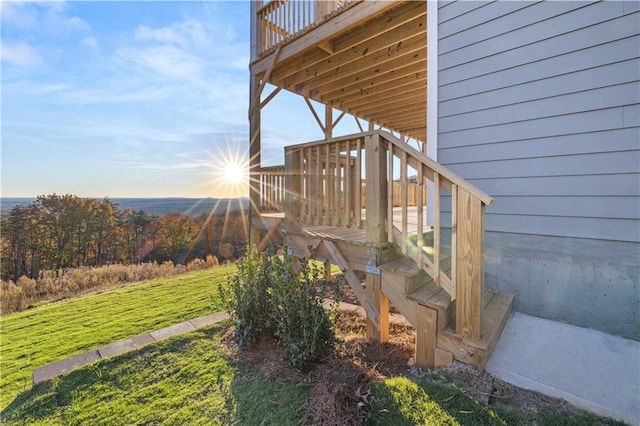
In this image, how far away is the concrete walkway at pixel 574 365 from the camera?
1.54 m

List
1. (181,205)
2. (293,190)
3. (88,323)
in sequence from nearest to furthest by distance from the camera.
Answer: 1. (293,190)
2. (88,323)
3. (181,205)

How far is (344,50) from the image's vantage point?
434cm

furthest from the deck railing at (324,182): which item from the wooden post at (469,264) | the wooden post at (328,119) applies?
the wooden post at (328,119)

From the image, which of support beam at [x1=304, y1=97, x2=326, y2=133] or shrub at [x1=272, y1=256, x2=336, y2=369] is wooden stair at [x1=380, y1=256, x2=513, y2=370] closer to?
shrub at [x1=272, y1=256, x2=336, y2=369]

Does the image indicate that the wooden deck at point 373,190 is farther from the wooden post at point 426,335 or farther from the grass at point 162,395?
the grass at point 162,395

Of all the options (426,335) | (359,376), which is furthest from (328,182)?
(359,376)

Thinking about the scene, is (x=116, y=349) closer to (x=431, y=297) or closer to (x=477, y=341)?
(x=431, y=297)

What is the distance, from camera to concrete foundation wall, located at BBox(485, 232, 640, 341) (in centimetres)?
217

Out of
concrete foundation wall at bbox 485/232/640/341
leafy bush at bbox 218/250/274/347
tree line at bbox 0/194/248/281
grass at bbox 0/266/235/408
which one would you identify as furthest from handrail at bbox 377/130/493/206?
tree line at bbox 0/194/248/281

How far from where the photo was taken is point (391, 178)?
2287 mm

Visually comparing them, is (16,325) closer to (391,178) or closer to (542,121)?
(391,178)

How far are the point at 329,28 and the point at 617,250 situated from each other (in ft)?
14.2

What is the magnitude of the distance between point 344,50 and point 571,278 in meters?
4.26

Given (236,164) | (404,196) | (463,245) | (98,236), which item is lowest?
(98,236)
